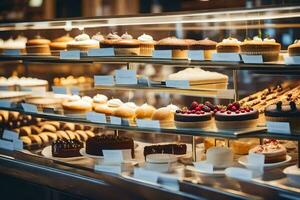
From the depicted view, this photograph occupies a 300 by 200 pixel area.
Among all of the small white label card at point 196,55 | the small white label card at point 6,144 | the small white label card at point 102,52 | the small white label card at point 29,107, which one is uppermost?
the small white label card at point 102,52

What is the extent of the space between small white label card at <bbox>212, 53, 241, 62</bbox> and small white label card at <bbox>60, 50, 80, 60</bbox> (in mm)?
1138

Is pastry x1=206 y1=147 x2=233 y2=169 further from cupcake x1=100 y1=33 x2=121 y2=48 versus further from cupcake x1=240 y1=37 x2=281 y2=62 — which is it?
cupcake x1=100 y1=33 x2=121 y2=48

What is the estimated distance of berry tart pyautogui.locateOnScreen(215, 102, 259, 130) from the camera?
10.6 ft

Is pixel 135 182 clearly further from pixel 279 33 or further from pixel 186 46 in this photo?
pixel 279 33

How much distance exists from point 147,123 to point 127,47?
1.88ft

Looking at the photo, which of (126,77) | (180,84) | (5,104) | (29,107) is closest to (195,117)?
(180,84)

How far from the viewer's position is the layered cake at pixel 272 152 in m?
3.38

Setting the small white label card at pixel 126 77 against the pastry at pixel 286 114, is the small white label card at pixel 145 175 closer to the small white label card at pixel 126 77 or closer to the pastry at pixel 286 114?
the small white label card at pixel 126 77

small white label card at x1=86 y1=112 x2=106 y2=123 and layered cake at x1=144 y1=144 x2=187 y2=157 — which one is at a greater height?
small white label card at x1=86 y1=112 x2=106 y2=123

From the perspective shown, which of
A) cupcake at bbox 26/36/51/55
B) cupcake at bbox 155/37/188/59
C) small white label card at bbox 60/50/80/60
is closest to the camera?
cupcake at bbox 155/37/188/59

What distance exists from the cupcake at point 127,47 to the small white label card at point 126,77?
143 mm

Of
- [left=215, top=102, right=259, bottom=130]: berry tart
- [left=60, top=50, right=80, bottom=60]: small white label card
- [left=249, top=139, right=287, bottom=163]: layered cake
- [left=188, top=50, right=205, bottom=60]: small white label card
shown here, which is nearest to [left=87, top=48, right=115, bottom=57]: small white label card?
[left=60, top=50, right=80, bottom=60]: small white label card

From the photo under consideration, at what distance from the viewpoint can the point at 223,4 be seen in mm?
3414

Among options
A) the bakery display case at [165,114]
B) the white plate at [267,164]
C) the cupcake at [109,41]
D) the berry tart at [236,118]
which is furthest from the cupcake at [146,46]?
the white plate at [267,164]
